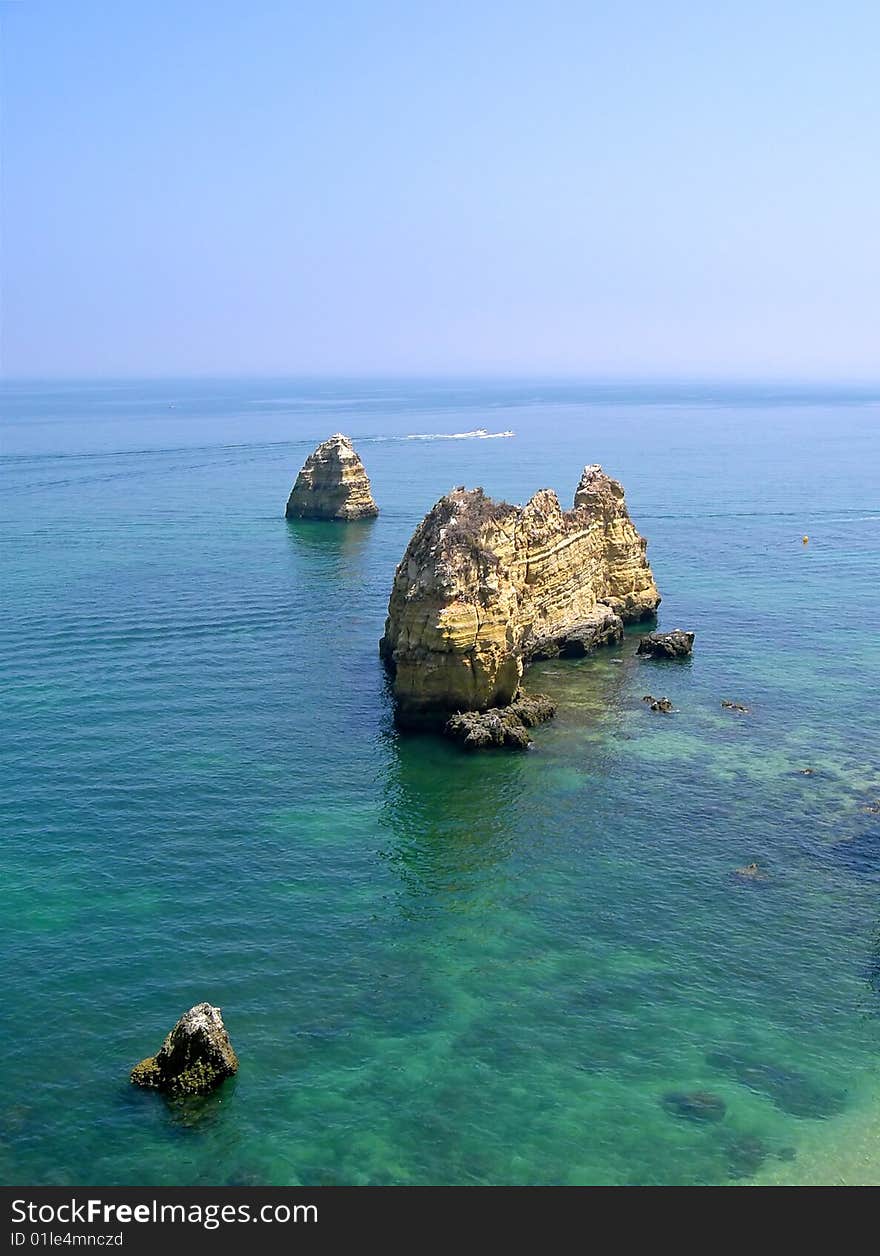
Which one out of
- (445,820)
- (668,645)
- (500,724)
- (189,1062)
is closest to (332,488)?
(668,645)

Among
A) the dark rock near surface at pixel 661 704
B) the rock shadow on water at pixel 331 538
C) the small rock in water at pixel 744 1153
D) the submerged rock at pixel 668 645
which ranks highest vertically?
the rock shadow on water at pixel 331 538

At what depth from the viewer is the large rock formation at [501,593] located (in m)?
72.5

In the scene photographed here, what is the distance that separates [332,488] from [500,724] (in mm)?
84523

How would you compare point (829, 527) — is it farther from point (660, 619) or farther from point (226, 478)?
Result: point (226, 478)

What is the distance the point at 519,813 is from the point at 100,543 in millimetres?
85200

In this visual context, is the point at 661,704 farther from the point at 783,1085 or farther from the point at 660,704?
the point at 783,1085

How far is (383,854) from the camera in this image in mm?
56938

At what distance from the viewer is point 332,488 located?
491 feet

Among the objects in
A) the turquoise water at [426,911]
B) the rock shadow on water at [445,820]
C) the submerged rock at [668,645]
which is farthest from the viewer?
the submerged rock at [668,645]

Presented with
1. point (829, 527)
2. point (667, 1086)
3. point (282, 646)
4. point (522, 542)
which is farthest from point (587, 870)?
point (829, 527)

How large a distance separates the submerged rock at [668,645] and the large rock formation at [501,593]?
155 inches

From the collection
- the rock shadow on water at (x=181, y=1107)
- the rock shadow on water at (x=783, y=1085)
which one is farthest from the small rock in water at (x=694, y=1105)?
the rock shadow on water at (x=181, y=1107)

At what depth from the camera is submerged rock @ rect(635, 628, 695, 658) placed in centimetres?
8812

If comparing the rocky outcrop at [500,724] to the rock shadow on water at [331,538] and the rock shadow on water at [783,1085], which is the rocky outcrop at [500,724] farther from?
the rock shadow on water at [331,538]
